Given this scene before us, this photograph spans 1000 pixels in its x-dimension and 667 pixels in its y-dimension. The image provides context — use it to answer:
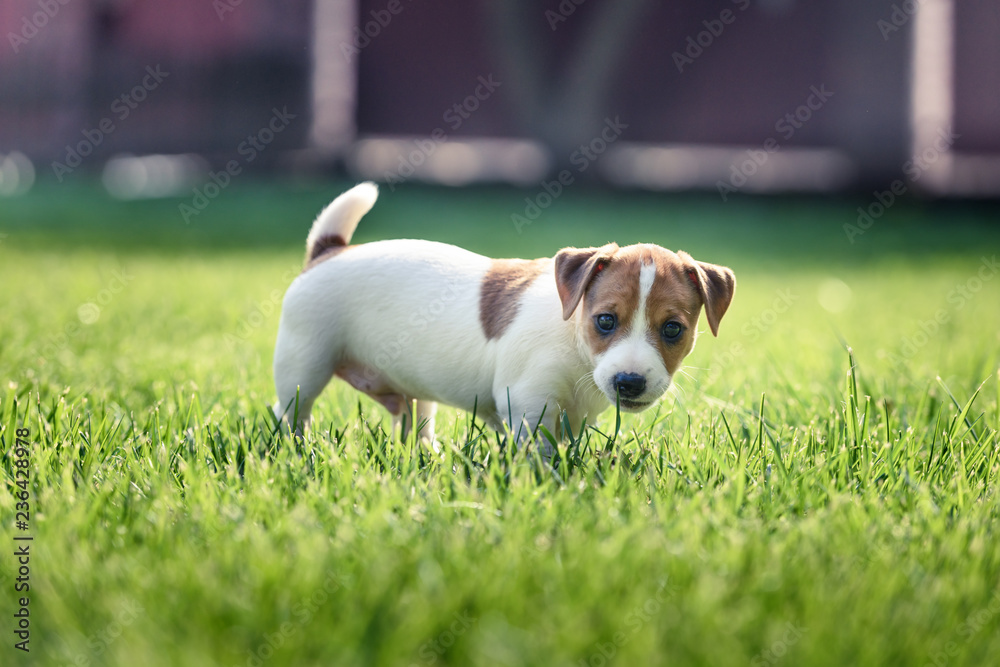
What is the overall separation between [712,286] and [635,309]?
36 centimetres

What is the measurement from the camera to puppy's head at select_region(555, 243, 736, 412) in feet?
10.8

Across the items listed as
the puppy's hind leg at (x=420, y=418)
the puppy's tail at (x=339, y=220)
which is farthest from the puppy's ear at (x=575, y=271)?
the puppy's tail at (x=339, y=220)

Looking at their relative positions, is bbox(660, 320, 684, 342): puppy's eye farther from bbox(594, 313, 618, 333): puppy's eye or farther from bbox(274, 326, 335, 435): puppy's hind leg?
bbox(274, 326, 335, 435): puppy's hind leg

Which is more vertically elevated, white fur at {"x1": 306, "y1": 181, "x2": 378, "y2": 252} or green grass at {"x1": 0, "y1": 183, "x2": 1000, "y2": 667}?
white fur at {"x1": 306, "y1": 181, "x2": 378, "y2": 252}

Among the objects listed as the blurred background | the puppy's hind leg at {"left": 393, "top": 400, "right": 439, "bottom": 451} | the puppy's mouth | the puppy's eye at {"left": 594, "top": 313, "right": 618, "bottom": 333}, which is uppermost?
the blurred background

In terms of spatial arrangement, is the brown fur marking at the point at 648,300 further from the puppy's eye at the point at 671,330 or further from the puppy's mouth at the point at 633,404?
the puppy's mouth at the point at 633,404

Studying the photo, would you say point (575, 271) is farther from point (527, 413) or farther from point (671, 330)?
point (527, 413)

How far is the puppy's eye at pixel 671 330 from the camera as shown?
3457 mm

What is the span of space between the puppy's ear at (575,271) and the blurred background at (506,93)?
412 inches

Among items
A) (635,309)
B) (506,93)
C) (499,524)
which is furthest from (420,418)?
(506,93)

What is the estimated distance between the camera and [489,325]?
12.3ft

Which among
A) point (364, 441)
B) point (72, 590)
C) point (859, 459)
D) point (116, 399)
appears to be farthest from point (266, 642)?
point (116, 399)

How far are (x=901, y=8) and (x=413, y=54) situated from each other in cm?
785

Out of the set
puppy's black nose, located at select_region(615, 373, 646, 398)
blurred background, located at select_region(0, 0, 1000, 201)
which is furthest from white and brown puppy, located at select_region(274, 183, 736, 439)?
blurred background, located at select_region(0, 0, 1000, 201)
